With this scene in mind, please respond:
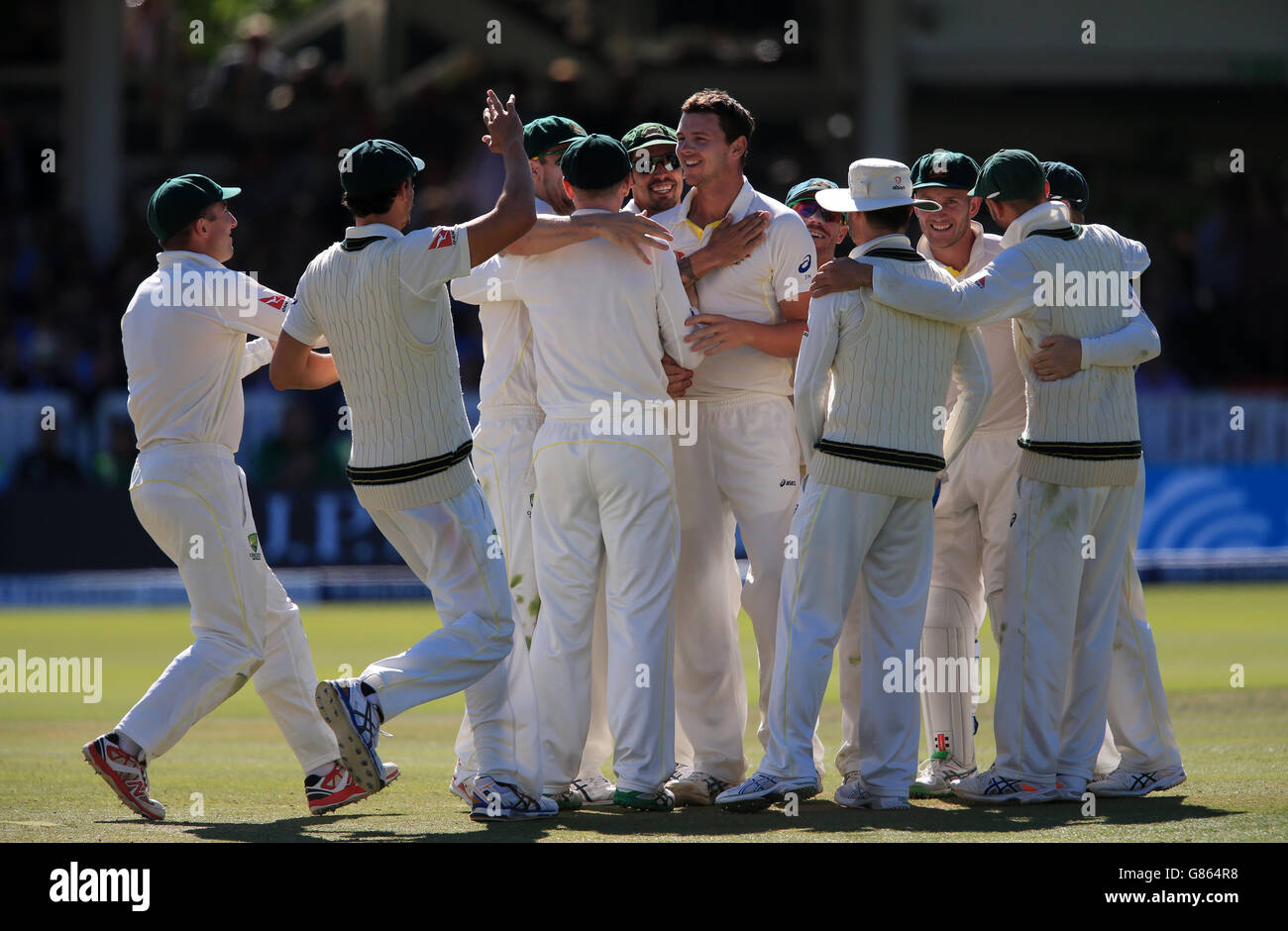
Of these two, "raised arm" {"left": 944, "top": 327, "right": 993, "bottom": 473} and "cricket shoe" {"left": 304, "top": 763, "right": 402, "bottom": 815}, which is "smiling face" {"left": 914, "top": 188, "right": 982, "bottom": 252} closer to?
"raised arm" {"left": 944, "top": 327, "right": 993, "bottom": 473}

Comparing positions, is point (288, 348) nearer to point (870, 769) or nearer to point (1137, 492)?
point (870, 769)

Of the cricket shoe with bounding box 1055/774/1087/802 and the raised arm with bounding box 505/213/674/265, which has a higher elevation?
the raised arm with bounding box 505/213/674/265

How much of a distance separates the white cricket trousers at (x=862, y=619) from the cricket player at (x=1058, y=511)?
480 millimetres

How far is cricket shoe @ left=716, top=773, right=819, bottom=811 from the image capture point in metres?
6.55

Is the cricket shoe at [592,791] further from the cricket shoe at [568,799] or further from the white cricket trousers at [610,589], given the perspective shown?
the white cricket trousers at [610,589]

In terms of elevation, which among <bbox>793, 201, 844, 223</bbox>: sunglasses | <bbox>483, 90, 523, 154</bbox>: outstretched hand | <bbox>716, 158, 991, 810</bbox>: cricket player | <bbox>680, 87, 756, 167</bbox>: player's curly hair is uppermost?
<bbox>680, 87, 756, 167</bbox>: player's curly hair

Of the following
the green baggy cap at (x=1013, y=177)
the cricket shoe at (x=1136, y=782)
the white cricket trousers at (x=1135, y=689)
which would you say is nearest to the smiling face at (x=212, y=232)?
the green baggy cap at (x=1013, y=177)

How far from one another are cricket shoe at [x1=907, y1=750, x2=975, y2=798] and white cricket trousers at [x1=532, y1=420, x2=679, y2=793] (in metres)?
1.17

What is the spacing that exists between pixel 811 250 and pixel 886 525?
139 cm

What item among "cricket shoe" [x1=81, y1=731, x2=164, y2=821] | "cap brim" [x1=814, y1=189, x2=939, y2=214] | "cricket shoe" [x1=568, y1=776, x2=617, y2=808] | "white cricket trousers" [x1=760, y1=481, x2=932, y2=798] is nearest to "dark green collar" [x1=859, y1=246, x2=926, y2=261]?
"cap brim" [x1=814, y1=189, x2=939, y2=214]

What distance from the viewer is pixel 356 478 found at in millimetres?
6684

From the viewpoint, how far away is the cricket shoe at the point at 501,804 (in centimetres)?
659

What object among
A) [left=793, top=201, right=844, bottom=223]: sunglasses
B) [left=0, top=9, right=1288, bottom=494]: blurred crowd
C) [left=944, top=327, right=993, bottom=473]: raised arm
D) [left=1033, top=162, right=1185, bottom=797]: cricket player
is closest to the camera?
[left=944, top=327, right=993, bottom=473]: raised arm
